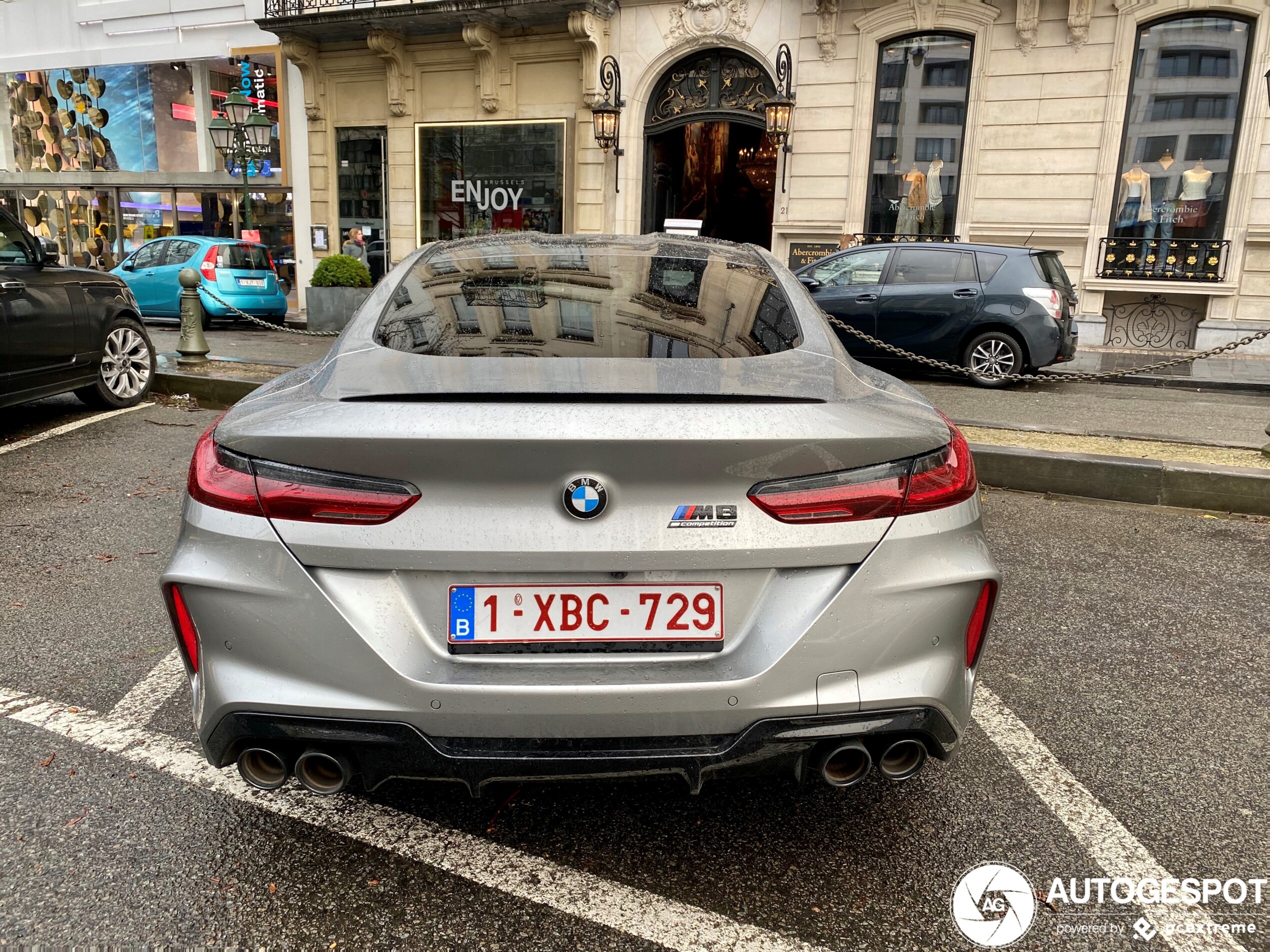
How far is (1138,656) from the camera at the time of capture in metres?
3.53

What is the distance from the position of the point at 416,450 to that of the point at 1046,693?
2.44 m

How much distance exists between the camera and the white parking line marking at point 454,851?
6.62 feet

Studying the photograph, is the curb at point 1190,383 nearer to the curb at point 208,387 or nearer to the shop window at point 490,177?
the curb at point 208,387

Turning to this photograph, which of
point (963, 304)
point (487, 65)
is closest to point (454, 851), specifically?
point (963, 304)

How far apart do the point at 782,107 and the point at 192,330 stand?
1090 cm

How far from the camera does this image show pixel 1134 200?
15125 millimetres

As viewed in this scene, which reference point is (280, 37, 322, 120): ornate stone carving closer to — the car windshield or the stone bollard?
the stone bollard

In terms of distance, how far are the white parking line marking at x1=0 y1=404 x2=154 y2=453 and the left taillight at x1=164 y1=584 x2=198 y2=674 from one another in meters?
5.56

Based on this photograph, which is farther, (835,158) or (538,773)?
(835,158)

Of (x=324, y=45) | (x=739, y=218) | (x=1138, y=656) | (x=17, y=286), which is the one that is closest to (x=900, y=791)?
(x=1138, y=656)

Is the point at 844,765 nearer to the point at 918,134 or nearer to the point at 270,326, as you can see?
the point at 270,326

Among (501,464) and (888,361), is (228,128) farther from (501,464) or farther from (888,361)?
(501,464)

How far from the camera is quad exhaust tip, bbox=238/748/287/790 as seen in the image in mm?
2000

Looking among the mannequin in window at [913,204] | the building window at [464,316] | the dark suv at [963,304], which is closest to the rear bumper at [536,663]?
the building window at [464,316]
